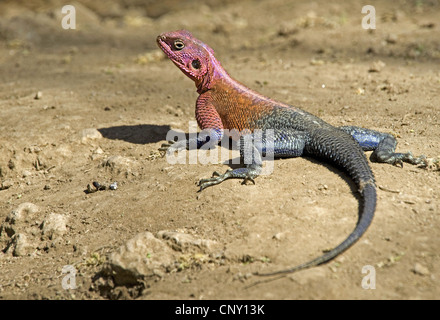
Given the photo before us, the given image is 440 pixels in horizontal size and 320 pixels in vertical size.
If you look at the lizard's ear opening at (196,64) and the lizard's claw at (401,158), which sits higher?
the lizard's ear opening at (196,64)

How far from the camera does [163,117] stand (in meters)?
8.10

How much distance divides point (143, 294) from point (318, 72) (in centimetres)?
626

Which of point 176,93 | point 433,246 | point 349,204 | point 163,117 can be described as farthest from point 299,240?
point 176,93

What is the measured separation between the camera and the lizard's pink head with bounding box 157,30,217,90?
6.86 meters

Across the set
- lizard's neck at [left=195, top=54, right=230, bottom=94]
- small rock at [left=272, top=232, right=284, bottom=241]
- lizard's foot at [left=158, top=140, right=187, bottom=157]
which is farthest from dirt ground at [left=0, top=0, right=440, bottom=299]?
lizard's neck at [left=195, top=54, right=230, bottom=94]

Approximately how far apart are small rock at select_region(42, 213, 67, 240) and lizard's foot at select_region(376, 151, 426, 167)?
3.82 m

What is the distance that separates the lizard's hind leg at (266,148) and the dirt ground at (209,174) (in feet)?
0.46

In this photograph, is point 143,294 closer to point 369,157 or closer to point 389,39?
point 369,157

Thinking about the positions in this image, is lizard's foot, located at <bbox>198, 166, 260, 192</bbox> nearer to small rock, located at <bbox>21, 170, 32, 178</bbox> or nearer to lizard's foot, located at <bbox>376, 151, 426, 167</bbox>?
lizard's foot, located at <bbox>376, 151, 426, 167</bbox>

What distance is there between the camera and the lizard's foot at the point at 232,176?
18.4ft

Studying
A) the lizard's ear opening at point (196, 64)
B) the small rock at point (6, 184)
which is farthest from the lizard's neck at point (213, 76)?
the small rock at point (6, 184)

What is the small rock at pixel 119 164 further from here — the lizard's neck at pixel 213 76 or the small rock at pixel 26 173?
the lizard's neck at pixel 213 76

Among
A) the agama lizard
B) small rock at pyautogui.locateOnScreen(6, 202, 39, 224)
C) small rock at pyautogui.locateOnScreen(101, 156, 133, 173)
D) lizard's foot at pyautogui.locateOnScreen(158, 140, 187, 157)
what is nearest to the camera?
the agama lizard

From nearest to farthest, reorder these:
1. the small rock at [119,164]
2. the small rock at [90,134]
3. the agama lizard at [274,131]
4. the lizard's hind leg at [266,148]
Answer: the agama lizard at [274,131]
the lizard's hind leg at [266,148]
the small rock at [119,164]
the small rock at [90,134]
